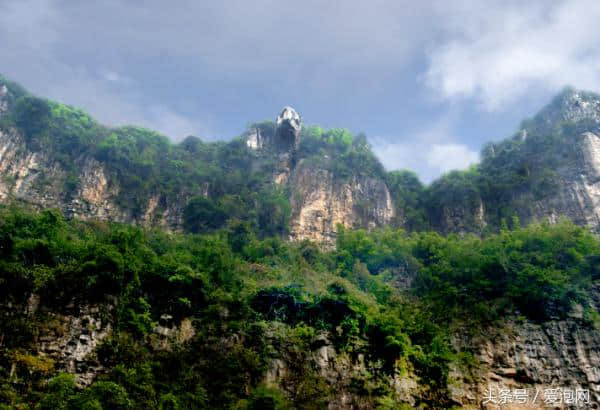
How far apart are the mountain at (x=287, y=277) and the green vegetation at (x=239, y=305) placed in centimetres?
6

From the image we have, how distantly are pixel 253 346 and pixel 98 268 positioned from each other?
490 centimetres

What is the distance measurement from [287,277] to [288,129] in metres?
14.7

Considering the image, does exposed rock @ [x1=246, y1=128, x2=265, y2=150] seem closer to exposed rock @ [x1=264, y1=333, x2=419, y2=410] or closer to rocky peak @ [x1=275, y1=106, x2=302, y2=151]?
rocky peak @ [x1=275, y1=106, x2=302, y2=151]

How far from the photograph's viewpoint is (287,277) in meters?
19.7

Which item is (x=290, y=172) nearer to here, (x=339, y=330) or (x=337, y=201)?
(x=337, y=201)

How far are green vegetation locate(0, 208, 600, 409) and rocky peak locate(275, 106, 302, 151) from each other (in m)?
12.0

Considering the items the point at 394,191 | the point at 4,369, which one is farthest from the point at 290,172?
the point at 4,369

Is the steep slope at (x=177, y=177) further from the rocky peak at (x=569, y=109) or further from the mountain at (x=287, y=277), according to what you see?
the rocky peak at (x=569, y=109)

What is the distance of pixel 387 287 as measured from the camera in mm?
20844

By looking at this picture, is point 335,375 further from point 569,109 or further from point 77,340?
point 569,109

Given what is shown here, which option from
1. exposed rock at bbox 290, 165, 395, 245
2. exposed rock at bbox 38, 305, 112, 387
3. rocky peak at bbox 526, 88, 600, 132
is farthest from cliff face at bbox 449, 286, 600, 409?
rocky peak at bbox 526, 88, 600, 132

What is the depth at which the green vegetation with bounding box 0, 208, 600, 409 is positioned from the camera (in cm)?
1288

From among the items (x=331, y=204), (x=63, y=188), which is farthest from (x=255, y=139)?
(x=63, y=188)

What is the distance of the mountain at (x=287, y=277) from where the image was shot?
13617mm
